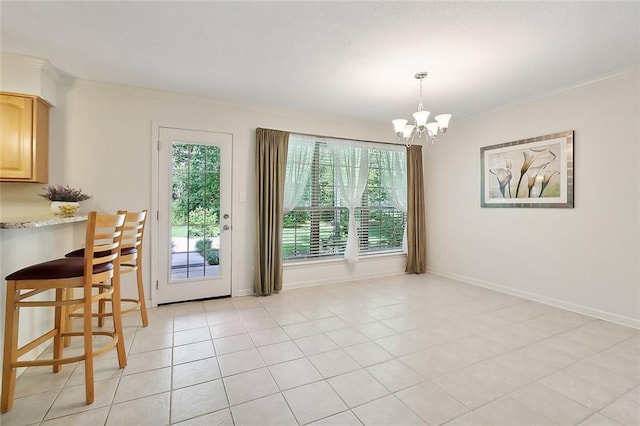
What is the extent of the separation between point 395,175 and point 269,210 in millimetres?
2352

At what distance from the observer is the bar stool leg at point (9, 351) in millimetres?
1706

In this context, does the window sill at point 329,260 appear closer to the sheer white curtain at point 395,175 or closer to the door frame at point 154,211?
the sheer white curtain at point 395,175

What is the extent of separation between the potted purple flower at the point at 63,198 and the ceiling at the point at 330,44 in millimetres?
1215

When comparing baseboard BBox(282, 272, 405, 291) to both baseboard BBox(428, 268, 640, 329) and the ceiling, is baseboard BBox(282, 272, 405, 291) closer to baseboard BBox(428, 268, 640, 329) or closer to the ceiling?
baseboard BBox(428, 268, 640, 329)

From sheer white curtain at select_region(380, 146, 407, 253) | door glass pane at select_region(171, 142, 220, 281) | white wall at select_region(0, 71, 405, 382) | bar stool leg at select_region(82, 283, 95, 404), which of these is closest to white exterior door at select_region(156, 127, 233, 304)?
door glass pane at select_region(171, 142, 220, 281)

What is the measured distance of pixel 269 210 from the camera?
3.99 m

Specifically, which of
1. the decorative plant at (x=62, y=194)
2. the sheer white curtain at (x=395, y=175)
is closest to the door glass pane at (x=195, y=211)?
the decorative plant at (x=62, y=194)

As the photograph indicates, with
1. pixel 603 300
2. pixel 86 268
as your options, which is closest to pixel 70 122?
pixel 86 268

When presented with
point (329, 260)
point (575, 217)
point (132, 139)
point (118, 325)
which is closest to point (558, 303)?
point (575, 217)

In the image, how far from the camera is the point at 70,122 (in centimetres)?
317

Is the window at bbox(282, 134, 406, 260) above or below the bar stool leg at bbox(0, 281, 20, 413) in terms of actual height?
above

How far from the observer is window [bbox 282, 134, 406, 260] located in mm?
4355

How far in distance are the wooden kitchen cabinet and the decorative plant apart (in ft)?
0.54

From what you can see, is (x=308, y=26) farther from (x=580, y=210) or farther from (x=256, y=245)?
(x=580, y=210)
